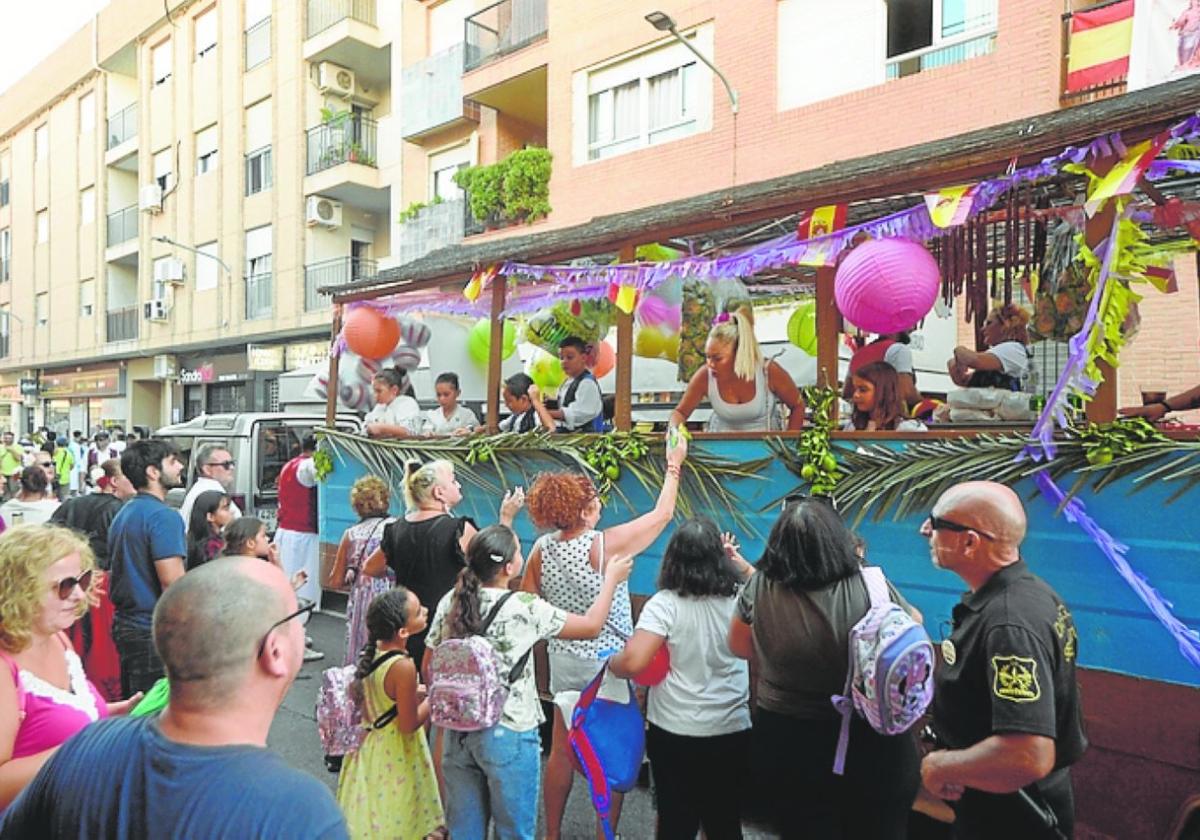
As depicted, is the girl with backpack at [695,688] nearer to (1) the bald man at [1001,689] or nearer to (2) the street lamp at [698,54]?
(1) the bald man at [1001,689]

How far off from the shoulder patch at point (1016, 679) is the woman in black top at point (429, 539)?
8.70ft

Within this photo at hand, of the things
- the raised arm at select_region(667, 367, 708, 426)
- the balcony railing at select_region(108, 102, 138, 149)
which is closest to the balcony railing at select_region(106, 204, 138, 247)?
the balcony railing at select_region(108, 102, 138, 149)

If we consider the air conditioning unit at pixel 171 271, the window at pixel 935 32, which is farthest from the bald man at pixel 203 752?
the air conditioning unit at pixel 171 271

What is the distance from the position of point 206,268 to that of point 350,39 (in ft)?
29.1

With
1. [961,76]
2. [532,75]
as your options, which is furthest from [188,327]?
[961,76]

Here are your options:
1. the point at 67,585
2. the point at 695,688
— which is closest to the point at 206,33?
the point at 67,585

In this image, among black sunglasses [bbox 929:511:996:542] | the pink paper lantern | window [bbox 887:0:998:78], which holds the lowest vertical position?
black sunglasses [bbox 929:511:996:542]

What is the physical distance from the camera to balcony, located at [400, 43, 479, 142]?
17766mm

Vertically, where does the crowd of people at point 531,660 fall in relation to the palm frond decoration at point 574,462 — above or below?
below

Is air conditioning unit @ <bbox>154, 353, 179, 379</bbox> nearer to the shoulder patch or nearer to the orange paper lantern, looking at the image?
the orange paper lantern

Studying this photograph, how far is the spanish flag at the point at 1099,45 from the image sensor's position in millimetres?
9242

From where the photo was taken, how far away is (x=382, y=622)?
11.3ft

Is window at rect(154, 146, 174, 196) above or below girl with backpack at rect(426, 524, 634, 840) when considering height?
above

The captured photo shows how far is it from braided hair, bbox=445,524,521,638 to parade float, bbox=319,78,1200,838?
1.65m
